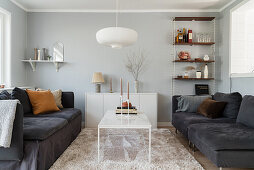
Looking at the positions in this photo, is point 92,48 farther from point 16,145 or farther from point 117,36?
point 16,145

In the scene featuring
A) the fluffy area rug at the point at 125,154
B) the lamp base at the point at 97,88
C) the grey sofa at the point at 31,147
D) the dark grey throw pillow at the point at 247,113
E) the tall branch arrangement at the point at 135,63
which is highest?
the tall branch arrangement at the point at 135,63

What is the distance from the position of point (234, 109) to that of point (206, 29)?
2122 millimetres

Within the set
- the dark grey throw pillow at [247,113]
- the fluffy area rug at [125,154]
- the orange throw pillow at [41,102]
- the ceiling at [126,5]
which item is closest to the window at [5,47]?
the ceiling at [126,5]

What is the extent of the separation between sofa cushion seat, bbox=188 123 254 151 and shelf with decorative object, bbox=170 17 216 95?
6.28 ft

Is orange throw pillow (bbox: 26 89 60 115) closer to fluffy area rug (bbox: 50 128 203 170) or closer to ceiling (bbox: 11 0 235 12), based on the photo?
fluffy area rug (bbox: 50 128 203 170)

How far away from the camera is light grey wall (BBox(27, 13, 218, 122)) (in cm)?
451

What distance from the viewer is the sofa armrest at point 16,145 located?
196 centimetres

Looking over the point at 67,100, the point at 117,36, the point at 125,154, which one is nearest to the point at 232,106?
the point at 125,154

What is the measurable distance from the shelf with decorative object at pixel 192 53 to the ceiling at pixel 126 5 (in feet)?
0.91

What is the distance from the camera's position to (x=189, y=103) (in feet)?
12.2

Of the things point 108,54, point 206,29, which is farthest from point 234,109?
point 108,54

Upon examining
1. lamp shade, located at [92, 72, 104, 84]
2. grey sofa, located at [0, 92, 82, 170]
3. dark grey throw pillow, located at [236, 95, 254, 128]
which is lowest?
grey sofa, located at [0, 92, 82, 170]

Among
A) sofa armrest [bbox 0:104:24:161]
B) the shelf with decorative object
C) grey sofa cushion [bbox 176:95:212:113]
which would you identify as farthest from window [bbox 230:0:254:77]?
sofa armrest [bbox 0:104:24:161]

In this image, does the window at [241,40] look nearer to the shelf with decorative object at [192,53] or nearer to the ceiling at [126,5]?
the ceiling at [126,5]
